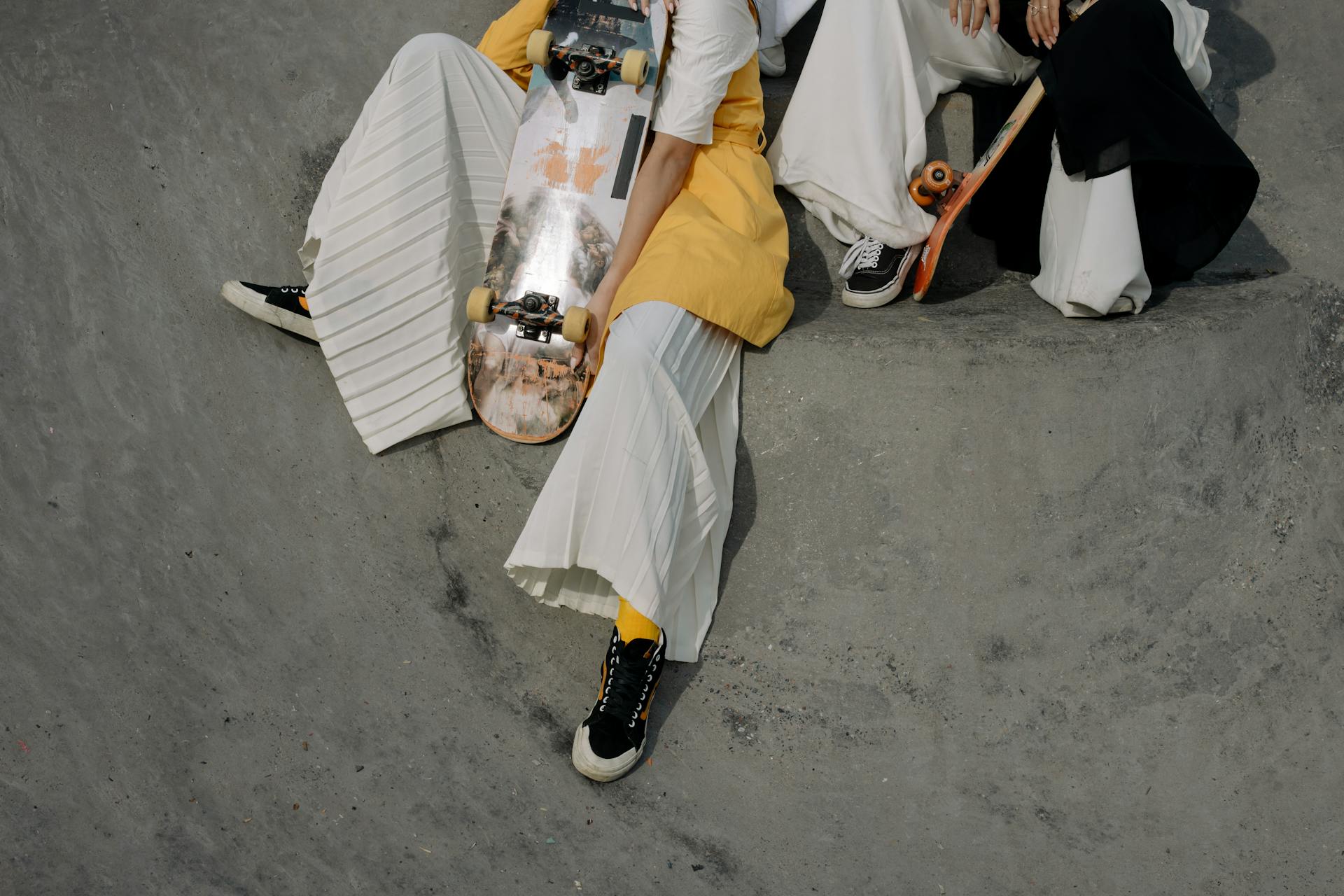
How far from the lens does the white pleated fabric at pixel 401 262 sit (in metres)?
2.67

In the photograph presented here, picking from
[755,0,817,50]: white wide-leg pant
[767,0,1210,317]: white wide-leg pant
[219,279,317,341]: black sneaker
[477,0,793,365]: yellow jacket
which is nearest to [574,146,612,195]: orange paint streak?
[477,0,793,365]: yellow jacket

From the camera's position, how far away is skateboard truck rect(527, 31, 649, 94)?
2.66 metres

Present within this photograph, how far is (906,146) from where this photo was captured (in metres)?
2.90

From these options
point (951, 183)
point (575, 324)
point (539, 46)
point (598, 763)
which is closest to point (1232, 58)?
point (951, 183)

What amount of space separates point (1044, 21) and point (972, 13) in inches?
8.1

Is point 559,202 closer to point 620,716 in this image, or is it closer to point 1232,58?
point 620,716

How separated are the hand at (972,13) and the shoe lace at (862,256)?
67 cm

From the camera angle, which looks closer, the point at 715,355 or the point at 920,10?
the point at 715,355

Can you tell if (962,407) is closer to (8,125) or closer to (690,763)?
(690,763)

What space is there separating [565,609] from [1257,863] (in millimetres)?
1761

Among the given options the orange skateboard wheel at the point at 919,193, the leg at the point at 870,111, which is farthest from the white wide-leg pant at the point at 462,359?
the orange skateboard wheel at the point at 919,193

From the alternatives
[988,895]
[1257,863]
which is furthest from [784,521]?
[1257,863]

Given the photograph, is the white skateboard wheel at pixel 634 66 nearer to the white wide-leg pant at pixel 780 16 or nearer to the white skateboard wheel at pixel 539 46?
the white skateboard wheel at pixel 539 46

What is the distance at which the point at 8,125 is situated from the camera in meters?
3.12
